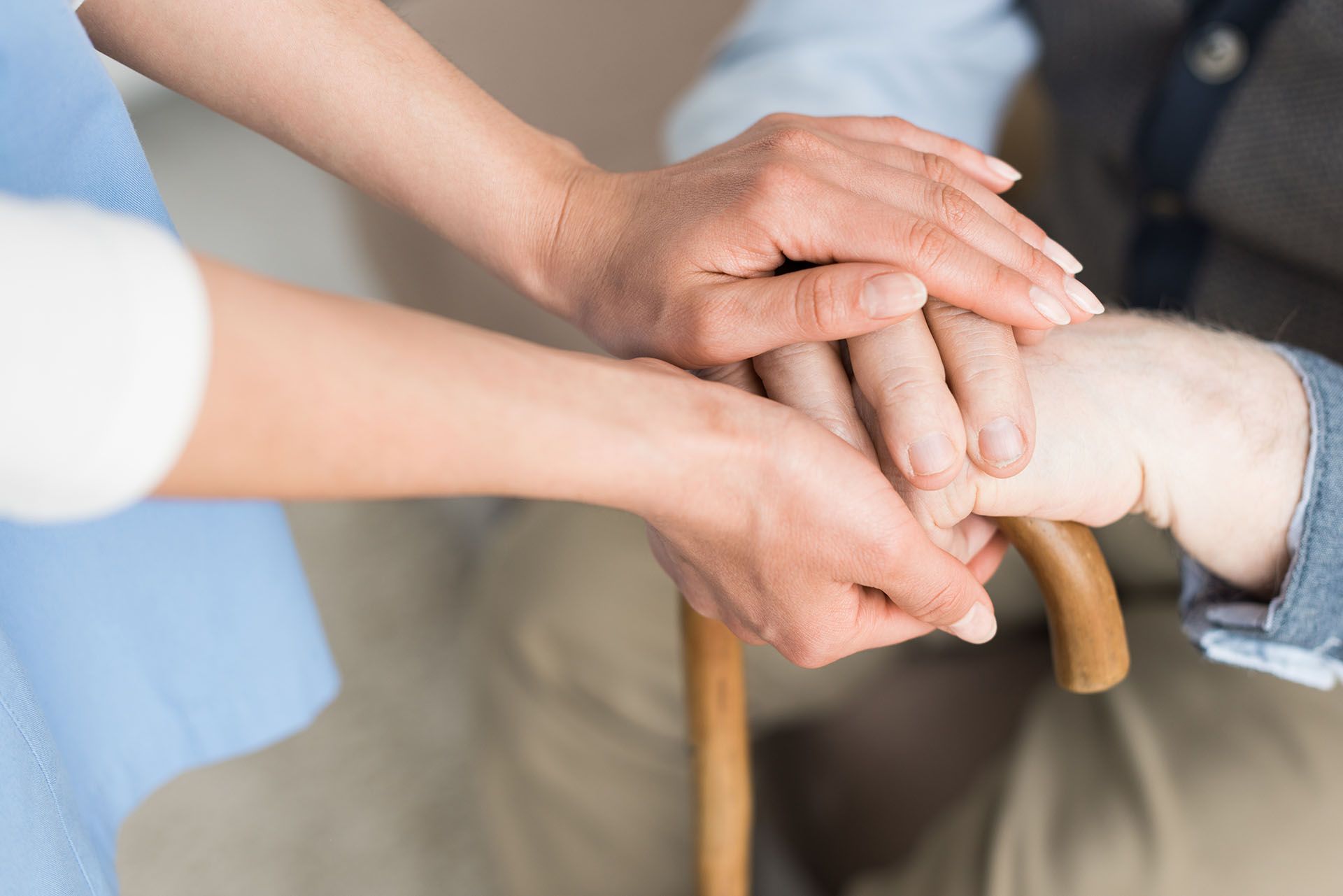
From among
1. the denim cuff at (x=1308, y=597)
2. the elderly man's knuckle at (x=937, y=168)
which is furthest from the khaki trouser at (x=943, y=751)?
the elderly man's knuckle at (x=937, y=168)

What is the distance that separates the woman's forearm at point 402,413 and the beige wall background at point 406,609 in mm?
761

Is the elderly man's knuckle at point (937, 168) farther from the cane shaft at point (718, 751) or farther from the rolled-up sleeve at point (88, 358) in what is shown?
the rolled-up sleeve at point (88, 358)

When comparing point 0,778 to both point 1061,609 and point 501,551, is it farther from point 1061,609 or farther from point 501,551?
point 501,551

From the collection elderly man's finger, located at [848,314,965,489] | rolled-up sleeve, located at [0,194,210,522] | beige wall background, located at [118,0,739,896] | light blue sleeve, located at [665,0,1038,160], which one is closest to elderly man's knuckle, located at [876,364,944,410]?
elderly man's finger, located at [848,314,965,489]

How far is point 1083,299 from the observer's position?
1.45 ft

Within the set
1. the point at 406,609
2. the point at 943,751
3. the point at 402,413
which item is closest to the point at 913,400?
the point at 402,413

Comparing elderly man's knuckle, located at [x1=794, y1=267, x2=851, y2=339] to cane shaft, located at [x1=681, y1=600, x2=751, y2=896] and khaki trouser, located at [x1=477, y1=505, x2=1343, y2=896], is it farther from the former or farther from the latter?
khaki trouser, located at [x1=477, y1=505, x2=1343, y2=896]

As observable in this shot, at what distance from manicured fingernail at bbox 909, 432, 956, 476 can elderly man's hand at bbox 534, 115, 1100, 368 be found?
49 mm

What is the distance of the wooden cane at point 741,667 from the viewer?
44 centimetres

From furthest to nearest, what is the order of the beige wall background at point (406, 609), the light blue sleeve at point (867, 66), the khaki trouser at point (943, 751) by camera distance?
the beige wall background at point (406, 609) < the light blue sleeve at point (867, 66) < the khaki trouser at point (943, 751)

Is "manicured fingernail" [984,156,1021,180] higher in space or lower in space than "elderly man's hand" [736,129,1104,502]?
higher

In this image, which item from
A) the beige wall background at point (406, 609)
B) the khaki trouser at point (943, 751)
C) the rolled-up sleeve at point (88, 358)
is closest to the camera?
the rolled-up sleeve at point (88, 358)

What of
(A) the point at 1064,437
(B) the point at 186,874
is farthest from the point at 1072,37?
(B) the point at 186,874

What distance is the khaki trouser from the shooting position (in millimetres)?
597
